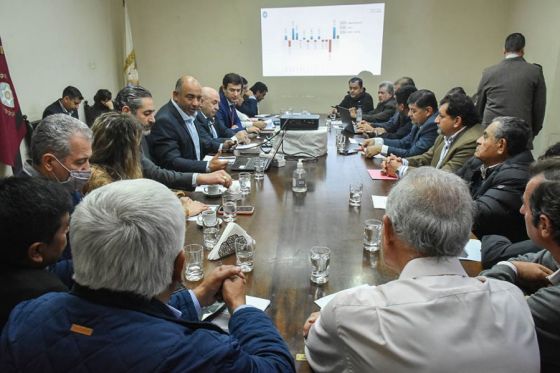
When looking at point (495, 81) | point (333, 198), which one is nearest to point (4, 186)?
point (333, 198)

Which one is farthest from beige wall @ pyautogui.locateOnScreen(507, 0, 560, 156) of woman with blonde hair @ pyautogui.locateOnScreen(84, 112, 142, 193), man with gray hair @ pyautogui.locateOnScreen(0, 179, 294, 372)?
man with gray hair @ pyautogui.locateOnScreen(0, 179, 294, 372)

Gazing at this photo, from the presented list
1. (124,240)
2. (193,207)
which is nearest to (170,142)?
(193,207)

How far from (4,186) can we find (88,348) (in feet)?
2.34

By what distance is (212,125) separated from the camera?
452 cm

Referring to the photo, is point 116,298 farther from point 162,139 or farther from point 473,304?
point 162,139

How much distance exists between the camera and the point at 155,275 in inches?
33.8

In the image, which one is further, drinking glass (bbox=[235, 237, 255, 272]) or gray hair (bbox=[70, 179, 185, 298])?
drinking glass (bbox=[235, 237, 255, 272])

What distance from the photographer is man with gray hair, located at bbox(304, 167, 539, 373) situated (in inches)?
33.4

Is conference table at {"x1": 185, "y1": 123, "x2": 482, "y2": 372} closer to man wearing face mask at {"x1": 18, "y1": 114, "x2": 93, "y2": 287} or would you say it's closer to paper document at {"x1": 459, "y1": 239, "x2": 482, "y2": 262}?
paper document at {"x1": 459, "y1": 239, "x2": 482, "y2": 262}

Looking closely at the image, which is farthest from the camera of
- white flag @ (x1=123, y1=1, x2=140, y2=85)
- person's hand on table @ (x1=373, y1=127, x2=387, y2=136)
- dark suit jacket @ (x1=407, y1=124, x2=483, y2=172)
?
white flag @ (x1=123, y1=1, x2=140, y2=85)

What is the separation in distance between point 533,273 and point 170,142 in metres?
2.54

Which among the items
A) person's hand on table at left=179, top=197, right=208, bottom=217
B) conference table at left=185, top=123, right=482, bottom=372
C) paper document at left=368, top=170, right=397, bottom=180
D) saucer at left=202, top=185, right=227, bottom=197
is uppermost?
person's hand on table at left=179, top=197, right=208, bottom=217

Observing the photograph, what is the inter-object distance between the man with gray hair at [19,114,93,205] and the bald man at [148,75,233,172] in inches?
48.5

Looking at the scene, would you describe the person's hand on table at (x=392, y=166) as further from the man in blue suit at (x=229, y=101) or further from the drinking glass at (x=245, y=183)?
the man in blue suit at (x=229, y=101)
